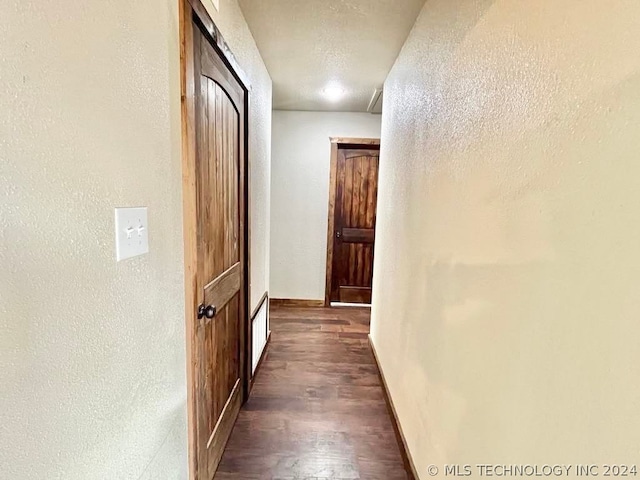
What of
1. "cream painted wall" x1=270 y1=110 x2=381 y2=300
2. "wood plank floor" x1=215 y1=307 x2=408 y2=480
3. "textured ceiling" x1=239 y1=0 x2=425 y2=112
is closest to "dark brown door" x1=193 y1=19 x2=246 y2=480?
"wood plank floor" x1=215 y1=307 x2=408 y2=480

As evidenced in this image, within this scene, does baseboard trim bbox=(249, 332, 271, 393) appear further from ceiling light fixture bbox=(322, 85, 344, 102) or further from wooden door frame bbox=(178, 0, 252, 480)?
ceiling light fixture bbox=(322, 85, 344, 102)

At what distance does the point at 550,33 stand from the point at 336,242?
3643mm

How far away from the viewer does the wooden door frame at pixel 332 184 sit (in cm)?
413

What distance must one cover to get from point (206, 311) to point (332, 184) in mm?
3020

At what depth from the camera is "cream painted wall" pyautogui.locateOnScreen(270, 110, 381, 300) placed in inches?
163

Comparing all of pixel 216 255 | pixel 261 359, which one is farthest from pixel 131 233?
pixel 261 359

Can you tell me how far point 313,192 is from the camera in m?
4.25

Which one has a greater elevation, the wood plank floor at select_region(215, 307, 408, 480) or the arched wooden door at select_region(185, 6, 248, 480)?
the arched wooden door at select_region(185, 6, 248, 480)

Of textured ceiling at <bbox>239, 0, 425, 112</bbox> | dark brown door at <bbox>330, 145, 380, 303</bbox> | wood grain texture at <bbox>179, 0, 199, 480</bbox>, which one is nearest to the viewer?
wood grain texture at <bbox>179, 0, 199, 480</bbox>

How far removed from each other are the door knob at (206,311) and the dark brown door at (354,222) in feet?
9.74

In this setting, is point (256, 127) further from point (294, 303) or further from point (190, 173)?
point (294, 303)

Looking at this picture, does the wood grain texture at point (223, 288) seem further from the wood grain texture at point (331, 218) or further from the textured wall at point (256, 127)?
the wood grain texture at point (331, 218)

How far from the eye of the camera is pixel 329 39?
2.22 metres

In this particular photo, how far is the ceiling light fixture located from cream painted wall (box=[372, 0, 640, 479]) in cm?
161
